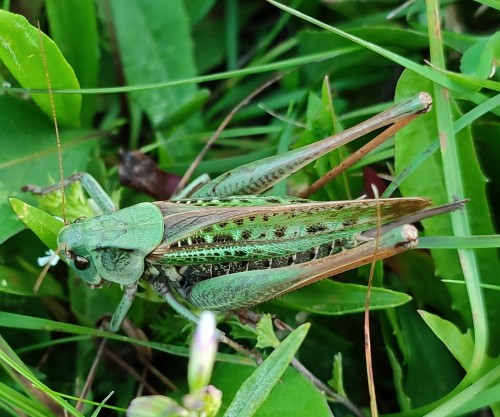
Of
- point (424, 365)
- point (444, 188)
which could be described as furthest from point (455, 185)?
point (424, 365)

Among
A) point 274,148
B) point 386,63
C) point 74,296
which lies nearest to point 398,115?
point 274,148

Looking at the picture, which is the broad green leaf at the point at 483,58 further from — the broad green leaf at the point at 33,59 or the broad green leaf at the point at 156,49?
the broad green leaf at the point at 33,59

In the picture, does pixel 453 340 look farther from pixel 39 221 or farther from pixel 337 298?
pixel 39 221

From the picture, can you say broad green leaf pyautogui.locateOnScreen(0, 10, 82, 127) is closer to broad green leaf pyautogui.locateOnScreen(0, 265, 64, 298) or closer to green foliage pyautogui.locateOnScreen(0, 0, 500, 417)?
green foliage pyautogui.locateOnScreen(0, 0, 500, 417)

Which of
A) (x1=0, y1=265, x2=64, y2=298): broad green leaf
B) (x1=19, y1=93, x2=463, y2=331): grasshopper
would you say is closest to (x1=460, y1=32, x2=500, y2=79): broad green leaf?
(x1=19, y1=93, x2=463, y2=331): grasshopper

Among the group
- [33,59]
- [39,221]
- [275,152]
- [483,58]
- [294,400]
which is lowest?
[294,400]

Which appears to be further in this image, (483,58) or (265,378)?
(483,58)

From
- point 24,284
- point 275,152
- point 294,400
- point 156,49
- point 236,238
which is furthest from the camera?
point 156,49
